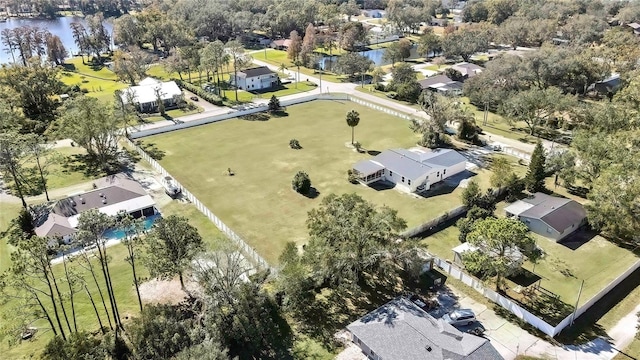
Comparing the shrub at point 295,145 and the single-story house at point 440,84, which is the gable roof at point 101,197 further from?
the single-story house at point 440,84

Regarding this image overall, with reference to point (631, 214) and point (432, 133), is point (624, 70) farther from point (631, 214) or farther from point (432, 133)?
point (631, 214)

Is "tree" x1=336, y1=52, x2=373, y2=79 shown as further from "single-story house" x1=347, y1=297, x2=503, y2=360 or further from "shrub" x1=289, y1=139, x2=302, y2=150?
"single-story house" x1=347, y1=297, x2=503, y2=360

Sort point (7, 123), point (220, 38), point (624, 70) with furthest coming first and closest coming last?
1. point (220, 38)
2. point (624, 70)
3. point (7, 123)

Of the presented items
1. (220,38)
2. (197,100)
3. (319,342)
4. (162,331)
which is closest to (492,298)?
(319,342)

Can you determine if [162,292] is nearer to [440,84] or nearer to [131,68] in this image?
[131,68]

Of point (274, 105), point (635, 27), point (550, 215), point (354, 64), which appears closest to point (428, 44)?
point (354, 64)

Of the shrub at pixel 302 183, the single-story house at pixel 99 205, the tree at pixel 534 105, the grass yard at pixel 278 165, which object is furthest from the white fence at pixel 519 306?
the tree at pixel 534 105
